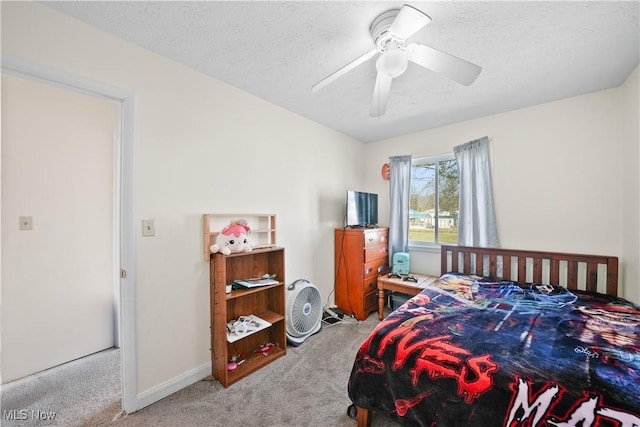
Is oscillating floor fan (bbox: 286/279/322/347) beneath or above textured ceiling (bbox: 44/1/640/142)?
beneath

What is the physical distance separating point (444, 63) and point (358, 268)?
2.23 metres

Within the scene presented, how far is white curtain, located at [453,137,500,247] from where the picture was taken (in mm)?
2699

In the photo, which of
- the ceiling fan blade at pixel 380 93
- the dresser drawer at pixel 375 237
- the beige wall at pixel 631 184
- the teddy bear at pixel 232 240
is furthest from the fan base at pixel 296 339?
the beige wall at pixel 631 184

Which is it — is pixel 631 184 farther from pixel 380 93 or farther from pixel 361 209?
pixel 361 209

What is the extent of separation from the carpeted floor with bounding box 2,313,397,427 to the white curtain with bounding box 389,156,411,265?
1.73 meters

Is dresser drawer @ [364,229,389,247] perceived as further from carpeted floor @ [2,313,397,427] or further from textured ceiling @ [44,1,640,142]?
textured ceiling @ [44,1,640,142]

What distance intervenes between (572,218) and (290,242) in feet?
9.10

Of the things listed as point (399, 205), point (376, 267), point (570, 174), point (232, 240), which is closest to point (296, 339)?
point (232, 240)

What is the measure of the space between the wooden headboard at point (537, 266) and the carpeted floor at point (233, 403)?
1.79m

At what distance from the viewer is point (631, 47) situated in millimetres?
1617

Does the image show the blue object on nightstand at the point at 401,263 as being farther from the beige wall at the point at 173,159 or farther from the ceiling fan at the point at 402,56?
the ceiling fan at the point at 402,56

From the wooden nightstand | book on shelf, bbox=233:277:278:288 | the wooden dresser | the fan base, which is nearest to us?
book on shelf, bbox=233:277:278:288

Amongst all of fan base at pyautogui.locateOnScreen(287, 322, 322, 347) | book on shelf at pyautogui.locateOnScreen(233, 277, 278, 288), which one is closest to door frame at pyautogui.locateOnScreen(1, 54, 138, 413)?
book on shelf at pyautogui.locateOnScreen(233, 277, 278, 288)

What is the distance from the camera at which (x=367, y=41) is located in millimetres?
1578
